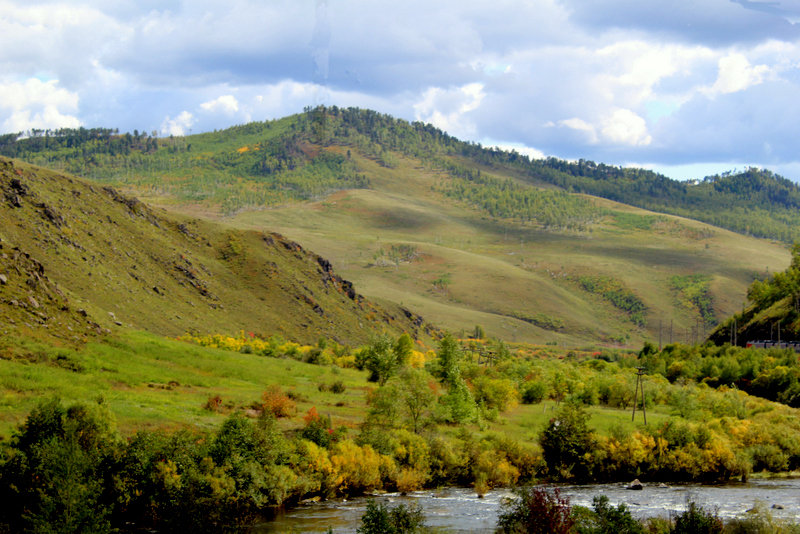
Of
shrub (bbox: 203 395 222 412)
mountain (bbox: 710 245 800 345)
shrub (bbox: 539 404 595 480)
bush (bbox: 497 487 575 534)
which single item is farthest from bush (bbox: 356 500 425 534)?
mountain (bbox: 710 245 800 345)

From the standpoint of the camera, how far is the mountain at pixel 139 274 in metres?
Result: 86.5

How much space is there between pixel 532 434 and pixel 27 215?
7772 cm

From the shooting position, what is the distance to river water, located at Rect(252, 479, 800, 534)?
4938cm

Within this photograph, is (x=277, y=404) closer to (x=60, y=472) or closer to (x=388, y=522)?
(x=60, y=472)

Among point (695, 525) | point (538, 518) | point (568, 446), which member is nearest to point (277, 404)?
point (568, 446)

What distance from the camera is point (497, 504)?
56469 mm

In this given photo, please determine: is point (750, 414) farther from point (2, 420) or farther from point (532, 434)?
point (2, 420)

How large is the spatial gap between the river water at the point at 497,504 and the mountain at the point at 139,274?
4167cm

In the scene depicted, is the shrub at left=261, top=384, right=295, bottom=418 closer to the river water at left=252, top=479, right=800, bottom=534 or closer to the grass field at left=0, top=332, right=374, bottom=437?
the grass field at left=0, top=332, right=374, bottom=437

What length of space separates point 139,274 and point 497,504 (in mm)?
89364

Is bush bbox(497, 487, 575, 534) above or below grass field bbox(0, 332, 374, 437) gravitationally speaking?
below

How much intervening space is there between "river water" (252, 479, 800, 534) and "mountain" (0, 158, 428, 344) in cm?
4167

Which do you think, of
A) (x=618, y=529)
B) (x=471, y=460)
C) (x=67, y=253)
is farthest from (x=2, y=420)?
(x=67, y=253)

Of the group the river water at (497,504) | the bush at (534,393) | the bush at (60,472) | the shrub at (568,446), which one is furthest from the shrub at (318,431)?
the bush at (534,393)
